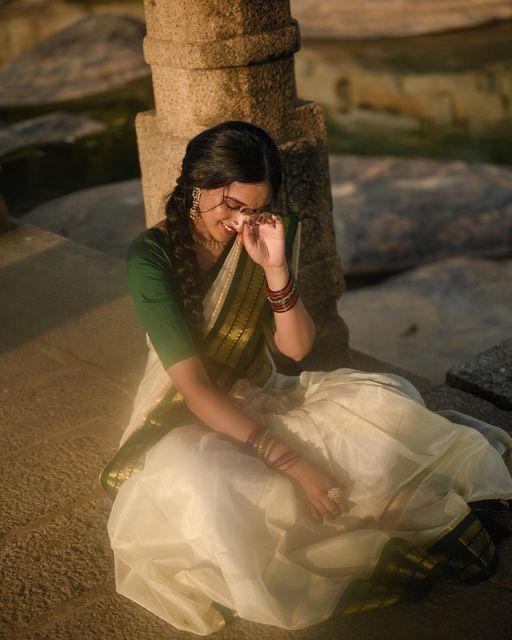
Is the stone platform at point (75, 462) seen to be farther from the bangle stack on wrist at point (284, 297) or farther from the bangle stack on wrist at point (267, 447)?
the bangle stack on wrist at point (284, 297)

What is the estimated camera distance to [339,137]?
10109mm

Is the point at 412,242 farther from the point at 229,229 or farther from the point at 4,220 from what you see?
the point at 229,229

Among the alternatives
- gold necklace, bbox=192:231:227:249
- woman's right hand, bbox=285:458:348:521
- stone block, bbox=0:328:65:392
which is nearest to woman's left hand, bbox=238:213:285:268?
gold necklace, bbox=192:231:227:249

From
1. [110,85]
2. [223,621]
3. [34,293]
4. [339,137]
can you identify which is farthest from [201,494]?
[110,85]

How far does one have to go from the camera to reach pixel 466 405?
11.0ft

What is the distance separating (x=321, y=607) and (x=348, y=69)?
11.4 m

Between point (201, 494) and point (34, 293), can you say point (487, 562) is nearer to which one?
point (201, 494)

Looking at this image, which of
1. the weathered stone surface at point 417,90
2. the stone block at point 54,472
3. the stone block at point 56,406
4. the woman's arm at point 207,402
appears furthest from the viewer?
the weathered stone surface at point 417,90

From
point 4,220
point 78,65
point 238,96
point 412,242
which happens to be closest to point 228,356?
point 238,96

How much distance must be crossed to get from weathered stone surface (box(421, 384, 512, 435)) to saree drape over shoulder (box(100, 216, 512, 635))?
0.47 m

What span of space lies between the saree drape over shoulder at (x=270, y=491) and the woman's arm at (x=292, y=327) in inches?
3.9

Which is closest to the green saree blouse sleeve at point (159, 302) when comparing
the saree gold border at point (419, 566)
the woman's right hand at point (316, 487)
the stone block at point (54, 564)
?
the woman's right hand at point (316, 487)

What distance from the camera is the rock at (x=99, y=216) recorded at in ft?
24.1

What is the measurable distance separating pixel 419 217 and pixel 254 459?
5.30 metres
